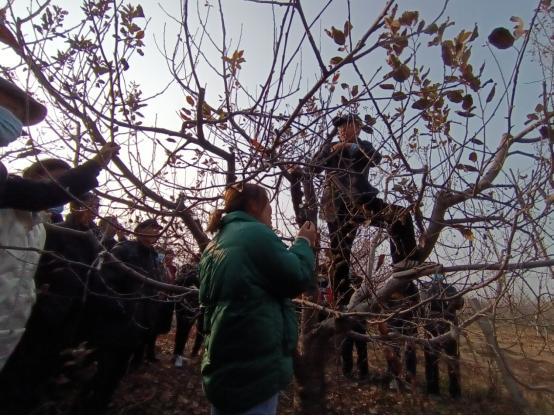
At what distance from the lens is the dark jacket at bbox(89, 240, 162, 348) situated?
2941mm

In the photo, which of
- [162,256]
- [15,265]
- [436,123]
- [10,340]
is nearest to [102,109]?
[15,265]

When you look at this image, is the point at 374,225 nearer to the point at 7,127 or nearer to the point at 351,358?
the point at 7,127

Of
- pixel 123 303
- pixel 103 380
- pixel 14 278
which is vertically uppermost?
pixel 123 303

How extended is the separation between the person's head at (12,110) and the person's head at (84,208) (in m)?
0.51

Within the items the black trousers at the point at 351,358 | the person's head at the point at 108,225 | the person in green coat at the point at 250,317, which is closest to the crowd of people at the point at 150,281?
the person in green coat at the point at 250,317

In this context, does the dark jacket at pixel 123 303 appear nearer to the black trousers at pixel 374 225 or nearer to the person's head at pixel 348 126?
the black trousers at pixel 374 225

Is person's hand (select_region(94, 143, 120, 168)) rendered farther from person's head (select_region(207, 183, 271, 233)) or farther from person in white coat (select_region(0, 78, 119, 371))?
person's head (select_region(207, 183, 271, 233))

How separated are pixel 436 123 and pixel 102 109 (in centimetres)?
192

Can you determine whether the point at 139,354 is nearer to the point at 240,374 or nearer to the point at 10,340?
the point at 10,340

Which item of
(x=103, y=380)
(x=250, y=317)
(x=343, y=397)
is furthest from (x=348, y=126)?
(x=343, y=397)

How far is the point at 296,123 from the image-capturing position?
2.25m

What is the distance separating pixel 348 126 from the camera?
94.8 inches

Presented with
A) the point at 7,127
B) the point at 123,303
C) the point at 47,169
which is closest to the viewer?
the point at 7,127

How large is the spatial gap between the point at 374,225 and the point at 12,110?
231 cm
